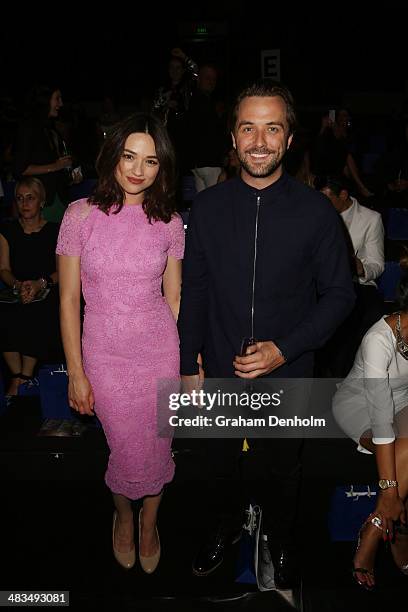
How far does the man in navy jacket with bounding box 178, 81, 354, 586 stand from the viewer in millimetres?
1820

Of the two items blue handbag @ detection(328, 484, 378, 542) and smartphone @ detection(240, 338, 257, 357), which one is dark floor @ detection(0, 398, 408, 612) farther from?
smartphone @ detection(240, 338, 257, 357)

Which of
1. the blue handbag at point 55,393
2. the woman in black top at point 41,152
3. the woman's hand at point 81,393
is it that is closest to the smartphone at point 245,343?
the woman's hand at point 81,393

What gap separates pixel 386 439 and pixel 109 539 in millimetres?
1181

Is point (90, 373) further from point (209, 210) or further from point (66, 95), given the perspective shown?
point (66, 95)

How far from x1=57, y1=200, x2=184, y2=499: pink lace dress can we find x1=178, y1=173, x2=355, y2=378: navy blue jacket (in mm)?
132

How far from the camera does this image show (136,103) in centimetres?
1366

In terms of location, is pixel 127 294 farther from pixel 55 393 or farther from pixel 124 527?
pixel 55 393

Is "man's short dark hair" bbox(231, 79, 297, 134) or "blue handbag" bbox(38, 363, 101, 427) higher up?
"man's short dark hair" bbox(231, 79, 297, 134)

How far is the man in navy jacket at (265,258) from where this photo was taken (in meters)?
1.82

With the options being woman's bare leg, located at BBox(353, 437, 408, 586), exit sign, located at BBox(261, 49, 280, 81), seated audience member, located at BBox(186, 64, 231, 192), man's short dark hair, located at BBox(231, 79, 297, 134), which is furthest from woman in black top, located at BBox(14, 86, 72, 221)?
exit sign, located at BBox(261, 49, 280, 81)

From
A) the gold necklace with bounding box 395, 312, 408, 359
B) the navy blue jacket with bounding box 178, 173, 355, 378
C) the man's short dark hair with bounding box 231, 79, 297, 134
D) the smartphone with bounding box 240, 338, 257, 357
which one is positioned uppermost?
the man's short dark hair with bounding box 231, 79, 297, 134

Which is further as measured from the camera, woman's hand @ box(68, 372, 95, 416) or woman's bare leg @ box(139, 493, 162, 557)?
woman's bare leg @ box(139, 493, 162, 557)

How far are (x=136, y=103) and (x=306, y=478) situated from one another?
483 inches

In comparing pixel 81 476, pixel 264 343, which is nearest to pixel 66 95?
pixel 81 476
